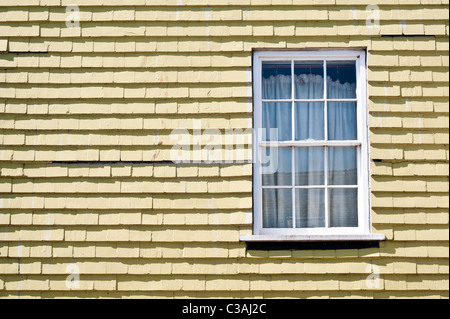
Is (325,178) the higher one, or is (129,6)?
(129,6)

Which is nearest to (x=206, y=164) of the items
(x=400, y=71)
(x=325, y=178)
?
(x=325, y=178)

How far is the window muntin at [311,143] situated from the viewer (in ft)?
17.9

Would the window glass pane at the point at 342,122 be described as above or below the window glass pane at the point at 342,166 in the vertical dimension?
above

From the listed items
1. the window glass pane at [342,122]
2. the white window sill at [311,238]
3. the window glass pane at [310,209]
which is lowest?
the white window sill at [311,238]

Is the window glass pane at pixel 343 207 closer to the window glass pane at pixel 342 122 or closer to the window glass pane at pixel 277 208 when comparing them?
the window glass pane at pixel 277 208

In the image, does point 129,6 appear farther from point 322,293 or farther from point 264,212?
point 322,293

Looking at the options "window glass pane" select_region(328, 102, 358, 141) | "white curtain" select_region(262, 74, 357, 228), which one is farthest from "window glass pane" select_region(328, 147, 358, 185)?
"window glass pane" select_region(328, 102, 358, 141)

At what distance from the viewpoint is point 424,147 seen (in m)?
5.36

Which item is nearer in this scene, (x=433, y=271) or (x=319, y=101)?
(x=433, y=271)

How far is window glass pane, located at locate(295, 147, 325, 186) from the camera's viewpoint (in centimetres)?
551

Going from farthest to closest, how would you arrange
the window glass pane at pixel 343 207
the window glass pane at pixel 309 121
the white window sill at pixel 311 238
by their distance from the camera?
the window glass pane at pixel 309 121 < the window glass pane at pixel 343 207 < the white window sill at pixel 311 238

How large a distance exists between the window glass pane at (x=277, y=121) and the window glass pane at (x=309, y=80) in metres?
A: 0.19

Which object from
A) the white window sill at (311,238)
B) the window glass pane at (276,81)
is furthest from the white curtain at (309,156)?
the white window sill at (311,238)

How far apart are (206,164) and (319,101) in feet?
4.31
